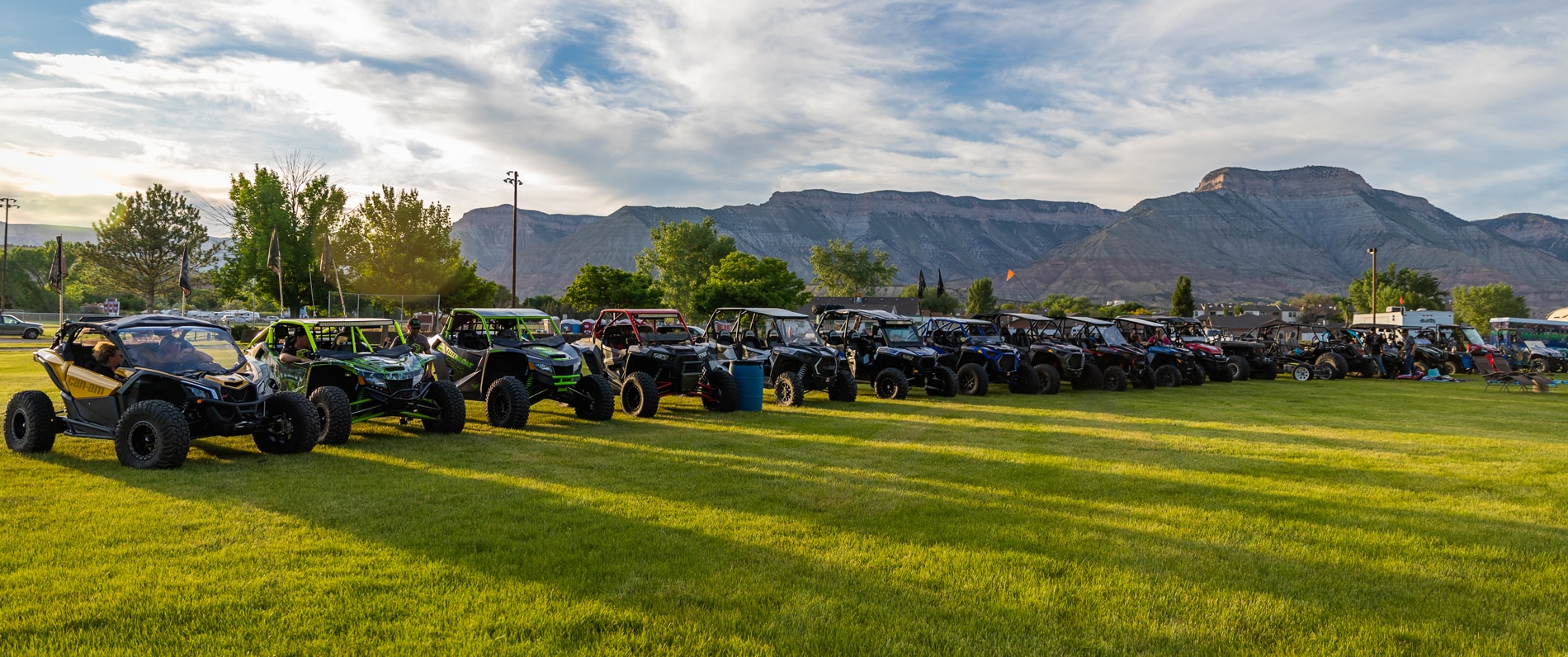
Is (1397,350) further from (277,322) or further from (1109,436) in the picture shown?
(277,322)

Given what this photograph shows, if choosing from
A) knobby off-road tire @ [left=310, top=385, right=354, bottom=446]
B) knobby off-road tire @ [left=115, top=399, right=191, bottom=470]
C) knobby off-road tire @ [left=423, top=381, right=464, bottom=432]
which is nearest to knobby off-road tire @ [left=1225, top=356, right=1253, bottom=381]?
knobby off-road tire @ [left=423, top=381, right=464, bottom=432]

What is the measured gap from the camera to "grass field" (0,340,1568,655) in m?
3.82

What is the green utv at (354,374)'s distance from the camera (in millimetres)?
9133

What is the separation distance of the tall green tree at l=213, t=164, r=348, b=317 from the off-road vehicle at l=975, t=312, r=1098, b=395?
35622 mm

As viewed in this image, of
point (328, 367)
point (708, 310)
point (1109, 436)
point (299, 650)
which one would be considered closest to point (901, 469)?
point (1109, 436)

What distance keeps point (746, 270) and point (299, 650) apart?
5482 cm

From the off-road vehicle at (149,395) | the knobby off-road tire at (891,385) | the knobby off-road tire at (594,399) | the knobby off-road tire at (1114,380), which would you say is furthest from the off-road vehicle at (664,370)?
the knobby off-road tire at (1114,380)

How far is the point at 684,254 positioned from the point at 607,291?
20.8 meters

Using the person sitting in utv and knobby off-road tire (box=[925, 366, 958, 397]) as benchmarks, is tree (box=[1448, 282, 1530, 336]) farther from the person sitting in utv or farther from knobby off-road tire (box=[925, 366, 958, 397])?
the person sitting in utv

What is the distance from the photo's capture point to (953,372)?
651 inches

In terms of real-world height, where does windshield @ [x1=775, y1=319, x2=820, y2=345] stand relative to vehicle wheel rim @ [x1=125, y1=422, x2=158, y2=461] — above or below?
above

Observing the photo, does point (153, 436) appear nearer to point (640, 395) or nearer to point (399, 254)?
point (640, 395)

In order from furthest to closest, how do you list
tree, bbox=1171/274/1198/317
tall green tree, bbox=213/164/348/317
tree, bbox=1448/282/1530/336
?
tree, bbox=1448/282/1530/336 < tree, bbox=1171/274/1198/317 < tall green tree, bbox=213/164/348/317

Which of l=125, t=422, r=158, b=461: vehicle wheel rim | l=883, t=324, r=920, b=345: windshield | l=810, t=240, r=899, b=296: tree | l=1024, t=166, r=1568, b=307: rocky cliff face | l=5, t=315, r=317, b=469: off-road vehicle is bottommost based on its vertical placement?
l=125, t=422, r=158, b=461: vehicle wheel rim
